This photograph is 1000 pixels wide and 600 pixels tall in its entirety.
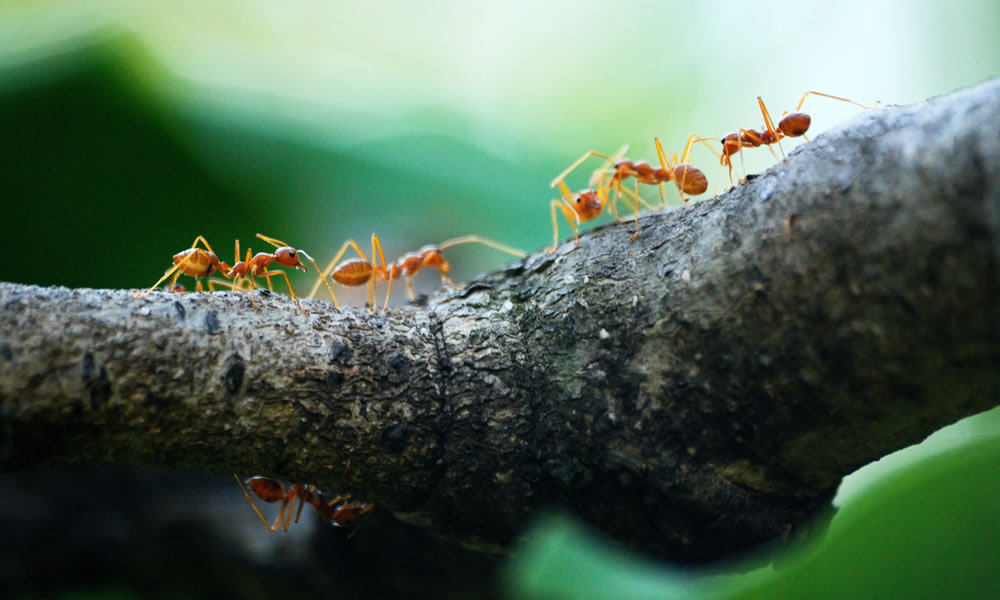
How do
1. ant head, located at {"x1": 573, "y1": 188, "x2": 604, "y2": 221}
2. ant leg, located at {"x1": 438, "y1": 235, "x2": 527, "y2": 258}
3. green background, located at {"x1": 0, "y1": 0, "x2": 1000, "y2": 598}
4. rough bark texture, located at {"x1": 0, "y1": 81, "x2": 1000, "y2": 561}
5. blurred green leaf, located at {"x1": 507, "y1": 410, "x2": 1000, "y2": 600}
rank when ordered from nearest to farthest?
blurred green leaf, located at {"x1": 507, "y1": 410, "x2": 1000, "y2": 600} < rough bark texture, located at {"x1": 0, "y1": 81, "x2": 1000, "y2": 561} < ant head, located at {"x1": 573, "y1": 188, "x2": 604, "y2": 221} < ant leg, located at {"x1": 438, "y1": 235, "x2": 527, "y2": 258} < green background, located at {"x1": 0, "y1": 0, "x2": 1000, "y2": 598}

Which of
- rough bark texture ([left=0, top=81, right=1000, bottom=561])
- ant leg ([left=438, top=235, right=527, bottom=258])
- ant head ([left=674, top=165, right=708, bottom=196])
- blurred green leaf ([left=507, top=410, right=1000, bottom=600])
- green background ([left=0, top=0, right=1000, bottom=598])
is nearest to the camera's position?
blurred green leaf ([left=507, top=410, right=1000, bottom=600])

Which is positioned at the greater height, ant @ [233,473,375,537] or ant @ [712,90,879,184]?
ant @ [712,90,879,184]

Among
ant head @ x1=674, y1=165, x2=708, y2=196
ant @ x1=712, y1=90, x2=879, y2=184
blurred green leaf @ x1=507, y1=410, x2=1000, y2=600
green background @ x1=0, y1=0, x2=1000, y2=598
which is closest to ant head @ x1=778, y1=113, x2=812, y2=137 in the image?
ant @ x1=712, y1=90, x2=879, y2=184

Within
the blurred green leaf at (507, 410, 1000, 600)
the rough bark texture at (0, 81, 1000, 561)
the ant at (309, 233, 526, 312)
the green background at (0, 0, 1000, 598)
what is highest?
the green background at (0, 0, 1000, 598)

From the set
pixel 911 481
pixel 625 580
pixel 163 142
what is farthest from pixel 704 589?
pixel 163 142

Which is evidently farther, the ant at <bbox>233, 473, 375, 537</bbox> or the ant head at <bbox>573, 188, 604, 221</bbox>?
the ant head at <bbox>573, 188, 604, 221</bbox>

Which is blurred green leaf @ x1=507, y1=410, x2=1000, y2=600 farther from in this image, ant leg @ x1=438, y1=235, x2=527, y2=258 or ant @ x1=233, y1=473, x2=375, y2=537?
ant leg @ x1=438, y1=235, x2=527, y2=258

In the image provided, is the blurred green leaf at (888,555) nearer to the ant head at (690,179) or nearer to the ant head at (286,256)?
the ant head at (690,179)

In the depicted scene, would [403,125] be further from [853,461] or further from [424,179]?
[853,461]

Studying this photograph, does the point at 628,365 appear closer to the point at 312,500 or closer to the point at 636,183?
the point at 636,183
